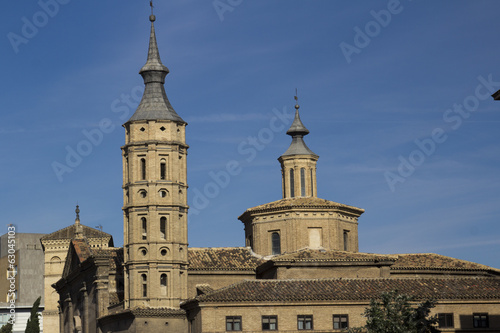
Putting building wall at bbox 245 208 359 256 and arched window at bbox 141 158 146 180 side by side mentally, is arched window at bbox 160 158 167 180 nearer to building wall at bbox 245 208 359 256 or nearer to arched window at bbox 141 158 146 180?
arched window at bbox 141 158 146 180

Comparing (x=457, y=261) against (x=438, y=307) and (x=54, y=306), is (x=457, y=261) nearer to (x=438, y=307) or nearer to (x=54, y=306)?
(x=438, y=307)

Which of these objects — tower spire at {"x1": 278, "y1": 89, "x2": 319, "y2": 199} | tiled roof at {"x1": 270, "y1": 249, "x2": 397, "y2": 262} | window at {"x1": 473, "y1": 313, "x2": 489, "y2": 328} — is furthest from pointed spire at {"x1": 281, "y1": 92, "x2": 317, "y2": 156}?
window at {"x1": 473, "y1": 313, "x2": 489, "y2": 328}

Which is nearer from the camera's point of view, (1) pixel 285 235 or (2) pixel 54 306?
(1) pixel 285 235

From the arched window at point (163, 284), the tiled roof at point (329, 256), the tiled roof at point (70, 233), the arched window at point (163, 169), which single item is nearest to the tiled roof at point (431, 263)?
the tiled roof at point (329, 256)

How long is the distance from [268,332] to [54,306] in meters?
43.4

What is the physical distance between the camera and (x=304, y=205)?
68.6 metres

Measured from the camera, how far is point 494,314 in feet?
198

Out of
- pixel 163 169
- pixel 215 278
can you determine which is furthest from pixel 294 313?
pixel 163 169

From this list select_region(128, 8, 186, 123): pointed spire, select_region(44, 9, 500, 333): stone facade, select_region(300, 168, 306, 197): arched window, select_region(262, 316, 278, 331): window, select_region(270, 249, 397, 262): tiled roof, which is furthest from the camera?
select_region(300, 168, 306, 197): arched window

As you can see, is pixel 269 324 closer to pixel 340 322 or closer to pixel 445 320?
pixel 340 322

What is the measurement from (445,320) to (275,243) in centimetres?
1426

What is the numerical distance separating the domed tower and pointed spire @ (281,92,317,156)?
14 cm

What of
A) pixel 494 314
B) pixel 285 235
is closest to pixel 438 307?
pixel 494 314

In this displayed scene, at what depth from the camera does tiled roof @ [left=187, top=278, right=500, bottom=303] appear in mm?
58719
